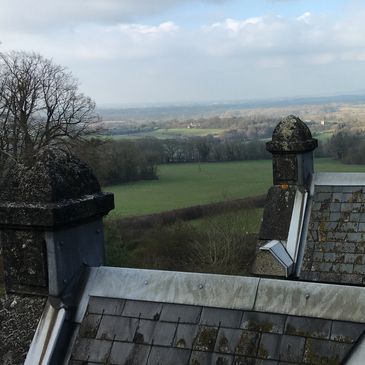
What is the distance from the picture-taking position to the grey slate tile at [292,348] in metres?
3.11

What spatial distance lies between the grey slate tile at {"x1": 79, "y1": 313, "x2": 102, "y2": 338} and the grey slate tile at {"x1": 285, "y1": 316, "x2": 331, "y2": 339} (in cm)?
127

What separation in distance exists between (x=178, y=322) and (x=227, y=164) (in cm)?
4854

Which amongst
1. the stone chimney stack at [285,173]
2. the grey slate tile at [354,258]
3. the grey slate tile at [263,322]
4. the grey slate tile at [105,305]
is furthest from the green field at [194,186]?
the grey slate tile at [263,322]

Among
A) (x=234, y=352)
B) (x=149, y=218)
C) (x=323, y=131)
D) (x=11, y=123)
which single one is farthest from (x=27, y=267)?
(x=323, y=131)

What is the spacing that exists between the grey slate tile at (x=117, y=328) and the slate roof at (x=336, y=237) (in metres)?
4.61

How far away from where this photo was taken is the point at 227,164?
2036 inches

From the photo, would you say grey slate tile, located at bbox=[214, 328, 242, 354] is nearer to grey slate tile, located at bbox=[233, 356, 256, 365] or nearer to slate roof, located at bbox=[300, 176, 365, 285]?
grey slate tile, located at bbox=[233, 356, 256, 365]

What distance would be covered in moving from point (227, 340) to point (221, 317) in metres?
0.16

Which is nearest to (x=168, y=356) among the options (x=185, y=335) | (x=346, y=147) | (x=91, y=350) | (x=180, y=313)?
(x=185, y=335)

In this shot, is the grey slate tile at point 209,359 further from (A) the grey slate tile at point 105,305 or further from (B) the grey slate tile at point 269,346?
(A) the grey slate tile at point 105,305

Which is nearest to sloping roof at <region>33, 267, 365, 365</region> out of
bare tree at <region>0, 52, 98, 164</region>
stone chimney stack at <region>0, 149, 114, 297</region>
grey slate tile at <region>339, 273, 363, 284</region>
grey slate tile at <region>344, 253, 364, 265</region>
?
stone chimney stack at <region>0, 149, 114, 297</region>

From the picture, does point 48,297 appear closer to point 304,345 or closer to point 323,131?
point 304,345

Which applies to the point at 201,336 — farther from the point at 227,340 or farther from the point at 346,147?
the point at 346,147

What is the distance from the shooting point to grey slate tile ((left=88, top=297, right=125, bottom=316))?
3649 millimetres
